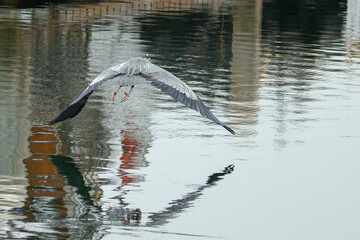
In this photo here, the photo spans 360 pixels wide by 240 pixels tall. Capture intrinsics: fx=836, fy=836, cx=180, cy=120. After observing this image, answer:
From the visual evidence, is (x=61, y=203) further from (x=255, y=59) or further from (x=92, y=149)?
(x=255, y=59)

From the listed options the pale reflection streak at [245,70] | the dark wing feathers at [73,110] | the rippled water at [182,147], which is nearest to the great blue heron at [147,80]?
the dark wing feathers at [73,110]

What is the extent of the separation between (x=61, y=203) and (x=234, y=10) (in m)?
33.6

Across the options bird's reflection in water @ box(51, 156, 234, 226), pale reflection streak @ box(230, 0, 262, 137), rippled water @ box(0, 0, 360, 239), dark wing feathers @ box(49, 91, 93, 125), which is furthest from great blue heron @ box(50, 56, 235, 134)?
pale reflection streak @ box(230, 0, 262, 137)

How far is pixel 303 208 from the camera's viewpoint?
10383mm

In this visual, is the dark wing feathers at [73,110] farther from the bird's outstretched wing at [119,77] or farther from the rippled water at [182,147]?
the rippled water at [182,147]

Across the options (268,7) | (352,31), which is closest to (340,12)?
(268,7)

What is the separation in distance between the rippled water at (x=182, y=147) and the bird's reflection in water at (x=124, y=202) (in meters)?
0.02

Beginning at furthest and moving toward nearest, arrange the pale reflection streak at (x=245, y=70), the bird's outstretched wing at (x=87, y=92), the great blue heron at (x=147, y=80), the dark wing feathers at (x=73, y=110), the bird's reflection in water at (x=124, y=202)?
Answer: the pale reflection streak at (x=245, y=70), the dark wing feathers at (x=73, y=110), the great blue heron at (x=147, y=80), the bird's outstretched wing at (x=87, y=92), the bird's reflection in water at (x=124, y=202)

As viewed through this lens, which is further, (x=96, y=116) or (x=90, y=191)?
(x=96, y=116)

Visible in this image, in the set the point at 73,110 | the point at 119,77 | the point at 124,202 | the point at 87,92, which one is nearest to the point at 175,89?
the point at 119,77

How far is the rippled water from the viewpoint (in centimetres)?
962

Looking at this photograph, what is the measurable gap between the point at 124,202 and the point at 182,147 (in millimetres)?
2965

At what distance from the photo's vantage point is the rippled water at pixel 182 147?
31.5 feet

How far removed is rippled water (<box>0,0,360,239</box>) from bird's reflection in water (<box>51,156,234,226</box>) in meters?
0.02
